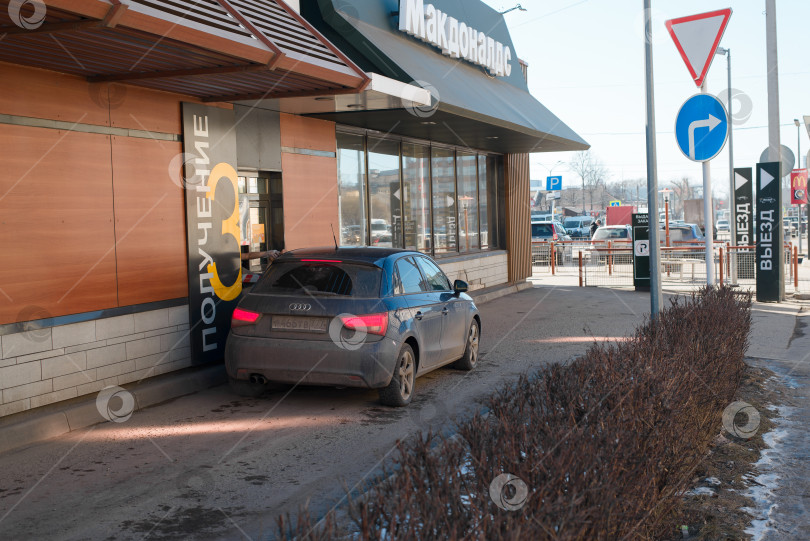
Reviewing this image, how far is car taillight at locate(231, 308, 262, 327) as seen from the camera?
7.99 metres

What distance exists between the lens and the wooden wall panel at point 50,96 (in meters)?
7.40

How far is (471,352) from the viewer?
34.0 ft

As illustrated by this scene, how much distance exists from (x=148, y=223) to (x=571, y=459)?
6.80m

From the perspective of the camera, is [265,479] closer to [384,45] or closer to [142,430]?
[142,430]

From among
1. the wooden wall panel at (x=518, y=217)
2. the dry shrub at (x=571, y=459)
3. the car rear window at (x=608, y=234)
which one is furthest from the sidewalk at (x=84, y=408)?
the car rear window at (x=608, y=234)

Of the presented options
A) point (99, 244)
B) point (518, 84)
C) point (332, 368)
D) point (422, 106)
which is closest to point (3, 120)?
point (99, 244)

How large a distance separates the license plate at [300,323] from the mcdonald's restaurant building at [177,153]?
1964mm

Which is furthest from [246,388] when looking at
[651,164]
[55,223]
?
[651,164]

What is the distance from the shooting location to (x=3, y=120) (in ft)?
24.0

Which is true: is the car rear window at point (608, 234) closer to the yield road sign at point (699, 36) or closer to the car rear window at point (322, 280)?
the yield road sign at point (699, 36)

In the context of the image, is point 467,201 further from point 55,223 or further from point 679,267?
point 55,223

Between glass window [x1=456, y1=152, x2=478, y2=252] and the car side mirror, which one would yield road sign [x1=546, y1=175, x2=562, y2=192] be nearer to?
glass window [x1=456, y1=152, x2=478, y2=252]

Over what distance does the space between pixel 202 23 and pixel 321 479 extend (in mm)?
4227

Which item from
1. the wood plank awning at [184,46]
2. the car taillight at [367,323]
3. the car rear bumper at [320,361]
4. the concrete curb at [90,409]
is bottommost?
the concrete curb at [90,409]
